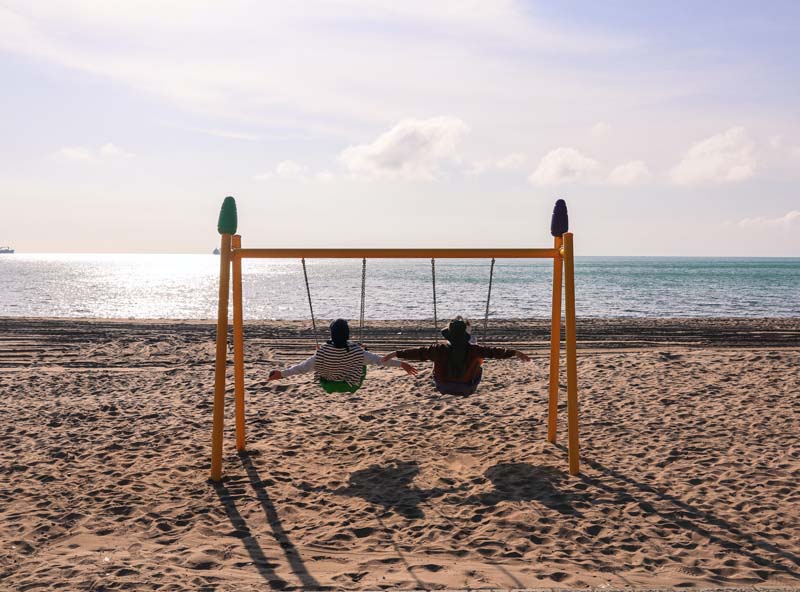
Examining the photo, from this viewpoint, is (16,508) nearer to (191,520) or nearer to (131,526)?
(131,526)

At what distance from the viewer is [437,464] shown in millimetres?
6992

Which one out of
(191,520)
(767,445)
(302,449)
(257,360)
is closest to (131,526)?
(191,520)

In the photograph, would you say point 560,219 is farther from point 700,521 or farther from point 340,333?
point 700,521

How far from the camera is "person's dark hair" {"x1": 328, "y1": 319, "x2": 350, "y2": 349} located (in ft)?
22.1

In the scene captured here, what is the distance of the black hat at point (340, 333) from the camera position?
6.74 metres

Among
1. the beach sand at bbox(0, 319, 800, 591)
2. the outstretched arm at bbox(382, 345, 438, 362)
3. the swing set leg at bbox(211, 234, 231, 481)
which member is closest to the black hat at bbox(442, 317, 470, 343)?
the outstretched arm at bbox(382, 345, 438, 362)

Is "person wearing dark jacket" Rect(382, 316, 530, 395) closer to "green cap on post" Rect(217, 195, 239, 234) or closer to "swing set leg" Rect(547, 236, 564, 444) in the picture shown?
"swing set leg" Rect(547, 236, 564, 444)

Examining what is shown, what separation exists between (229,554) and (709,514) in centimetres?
390

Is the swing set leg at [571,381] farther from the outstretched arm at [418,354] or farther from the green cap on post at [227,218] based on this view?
the green cap on post at [227,218]

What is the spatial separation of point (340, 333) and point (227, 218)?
63.0 inches

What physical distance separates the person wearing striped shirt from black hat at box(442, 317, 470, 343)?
50 cm

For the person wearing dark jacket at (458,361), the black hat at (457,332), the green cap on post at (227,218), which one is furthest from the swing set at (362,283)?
the person wearing dark jacket at (458,361)

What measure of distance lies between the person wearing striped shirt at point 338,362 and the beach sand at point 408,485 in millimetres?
980

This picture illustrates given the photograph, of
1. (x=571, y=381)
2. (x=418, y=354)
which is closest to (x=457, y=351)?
(x=418, y=354)
